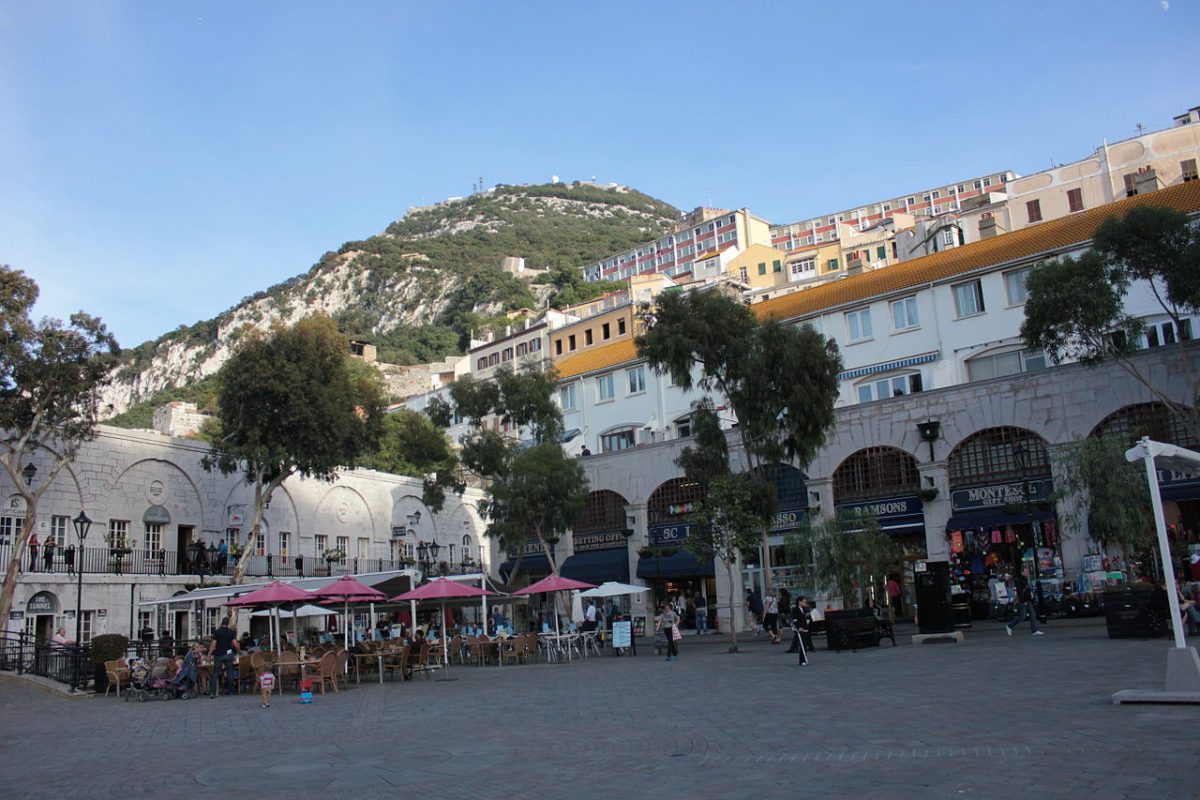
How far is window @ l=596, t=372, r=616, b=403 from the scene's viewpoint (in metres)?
44.7

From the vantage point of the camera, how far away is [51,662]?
23891mm

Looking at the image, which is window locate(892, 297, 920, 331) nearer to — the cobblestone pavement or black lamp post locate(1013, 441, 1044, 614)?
black lamp post locate(1013, 441, 1044, 614)

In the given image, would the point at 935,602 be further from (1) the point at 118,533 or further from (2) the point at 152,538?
(2) the point at 152,538

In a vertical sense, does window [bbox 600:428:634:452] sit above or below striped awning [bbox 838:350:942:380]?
below

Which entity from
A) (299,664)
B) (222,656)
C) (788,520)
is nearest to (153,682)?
(222,656)

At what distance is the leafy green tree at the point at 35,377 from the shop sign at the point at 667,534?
19.9 meters

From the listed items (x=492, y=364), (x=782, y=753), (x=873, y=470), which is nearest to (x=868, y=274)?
(x=873, y=470)

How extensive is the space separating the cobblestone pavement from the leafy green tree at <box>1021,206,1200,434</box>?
345 inches

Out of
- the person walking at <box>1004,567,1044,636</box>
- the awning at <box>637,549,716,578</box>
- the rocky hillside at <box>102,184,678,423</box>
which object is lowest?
the person walking at <box>1004,567,1044,636</box>

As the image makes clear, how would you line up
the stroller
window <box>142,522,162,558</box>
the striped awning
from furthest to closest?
window <box>142,522,162,558</box> < the striped awning < the stroller

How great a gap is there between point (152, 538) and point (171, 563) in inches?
47.3

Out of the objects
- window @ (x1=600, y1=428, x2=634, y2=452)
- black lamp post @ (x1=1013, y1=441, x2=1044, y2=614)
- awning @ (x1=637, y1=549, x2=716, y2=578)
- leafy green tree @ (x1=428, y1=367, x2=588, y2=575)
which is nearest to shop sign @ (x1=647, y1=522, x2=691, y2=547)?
awning @ (x1=637, y1=549, x2=716, y2=578)

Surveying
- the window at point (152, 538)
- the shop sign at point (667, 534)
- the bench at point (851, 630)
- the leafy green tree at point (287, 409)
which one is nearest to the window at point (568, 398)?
the shop sign at point (667, 534)

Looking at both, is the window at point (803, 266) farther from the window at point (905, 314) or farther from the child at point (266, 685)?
the child at point (266, 685)
